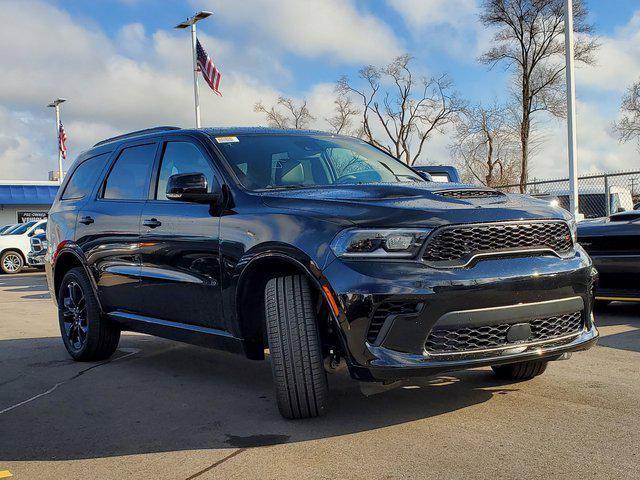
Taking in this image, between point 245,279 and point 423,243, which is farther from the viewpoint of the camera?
point 245,279

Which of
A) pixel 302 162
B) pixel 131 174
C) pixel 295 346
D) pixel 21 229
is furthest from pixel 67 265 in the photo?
pixel 21 229

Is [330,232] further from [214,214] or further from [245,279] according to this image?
[214,214]

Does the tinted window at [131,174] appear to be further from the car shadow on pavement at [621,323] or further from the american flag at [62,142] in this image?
the american flag at [62,142]

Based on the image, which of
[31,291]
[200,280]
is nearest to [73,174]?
[200,280]

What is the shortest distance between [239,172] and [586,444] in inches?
101

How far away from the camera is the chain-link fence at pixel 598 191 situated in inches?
587

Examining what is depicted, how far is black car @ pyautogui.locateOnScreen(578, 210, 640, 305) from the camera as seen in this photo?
23.2 ft

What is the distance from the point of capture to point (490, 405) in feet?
13.8

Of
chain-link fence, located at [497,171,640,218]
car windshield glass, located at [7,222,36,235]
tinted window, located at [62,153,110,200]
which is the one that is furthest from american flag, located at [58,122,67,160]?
tinted window, located at [62,153,110,200]

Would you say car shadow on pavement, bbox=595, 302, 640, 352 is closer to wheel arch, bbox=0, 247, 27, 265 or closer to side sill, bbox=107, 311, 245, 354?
side sill, bbox=107, 311, 245, 354

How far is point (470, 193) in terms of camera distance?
157 inches

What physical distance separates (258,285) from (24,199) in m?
35.5

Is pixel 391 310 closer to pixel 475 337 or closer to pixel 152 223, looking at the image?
pixel 475 337

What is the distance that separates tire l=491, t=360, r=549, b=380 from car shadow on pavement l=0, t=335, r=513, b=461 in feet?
0.38
